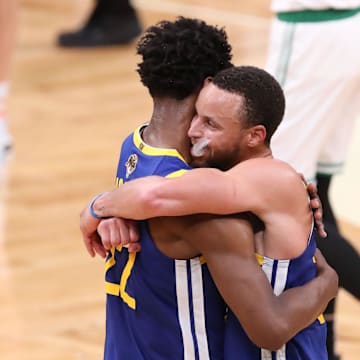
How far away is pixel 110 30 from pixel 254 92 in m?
4.82

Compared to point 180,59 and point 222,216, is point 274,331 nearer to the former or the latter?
point 222,216

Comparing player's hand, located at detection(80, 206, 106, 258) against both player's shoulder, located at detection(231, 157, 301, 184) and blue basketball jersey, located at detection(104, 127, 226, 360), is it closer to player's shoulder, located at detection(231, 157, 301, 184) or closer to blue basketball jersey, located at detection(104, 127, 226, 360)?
blue basketball jersey, located at detection(104, 127, 226, 360)

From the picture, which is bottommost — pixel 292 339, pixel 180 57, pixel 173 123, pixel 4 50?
pixel 4 50

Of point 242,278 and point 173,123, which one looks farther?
point 173,123

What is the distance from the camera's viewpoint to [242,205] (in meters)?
1.76

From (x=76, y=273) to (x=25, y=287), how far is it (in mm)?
195

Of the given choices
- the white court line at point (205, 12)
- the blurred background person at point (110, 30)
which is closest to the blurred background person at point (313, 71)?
the blurred background person at point (110, 30)

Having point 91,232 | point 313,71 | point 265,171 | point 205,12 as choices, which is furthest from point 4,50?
point 205,12

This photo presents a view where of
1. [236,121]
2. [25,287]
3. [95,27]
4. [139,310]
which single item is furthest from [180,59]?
[95,27]

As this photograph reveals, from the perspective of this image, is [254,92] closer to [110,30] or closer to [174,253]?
[174,253]

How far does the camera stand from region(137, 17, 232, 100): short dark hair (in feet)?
6.02

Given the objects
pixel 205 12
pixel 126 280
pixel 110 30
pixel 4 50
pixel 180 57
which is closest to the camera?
pixel 180 57

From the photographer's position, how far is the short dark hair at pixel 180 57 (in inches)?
72.2

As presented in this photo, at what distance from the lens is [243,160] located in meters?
1.86
